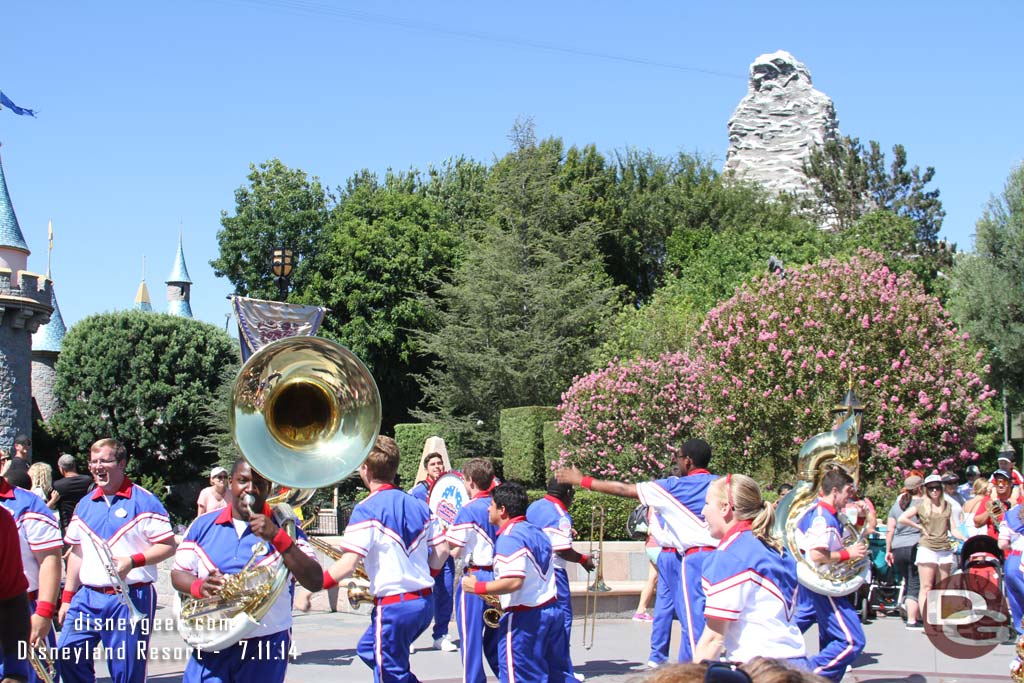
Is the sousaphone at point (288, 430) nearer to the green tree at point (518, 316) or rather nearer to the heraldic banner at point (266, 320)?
the heraldic banner at point (266, 320)

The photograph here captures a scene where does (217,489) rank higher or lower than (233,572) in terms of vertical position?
higher

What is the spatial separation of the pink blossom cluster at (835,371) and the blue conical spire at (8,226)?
30.6 m

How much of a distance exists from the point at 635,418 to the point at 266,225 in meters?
25.1

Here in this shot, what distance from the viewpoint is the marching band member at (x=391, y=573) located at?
247 inches

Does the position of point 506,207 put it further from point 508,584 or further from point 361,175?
point 508,584

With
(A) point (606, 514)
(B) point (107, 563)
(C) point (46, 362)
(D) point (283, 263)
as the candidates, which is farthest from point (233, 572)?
(C) point (46, 362)

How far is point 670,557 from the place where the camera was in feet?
29.0

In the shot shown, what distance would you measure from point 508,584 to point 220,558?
6.01 ft

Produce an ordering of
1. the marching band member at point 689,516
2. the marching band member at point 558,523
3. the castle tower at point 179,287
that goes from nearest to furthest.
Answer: the marching band member at point 689,516, the marching band member at point 558,523, the castle tower at point 179,287

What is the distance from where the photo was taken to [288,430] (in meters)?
5.10

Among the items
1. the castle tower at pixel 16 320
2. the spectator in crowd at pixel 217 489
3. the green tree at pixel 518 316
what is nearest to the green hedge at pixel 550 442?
the green tree at pixel 518 316

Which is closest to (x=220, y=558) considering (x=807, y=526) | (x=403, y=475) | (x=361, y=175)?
(x=807, y=526)

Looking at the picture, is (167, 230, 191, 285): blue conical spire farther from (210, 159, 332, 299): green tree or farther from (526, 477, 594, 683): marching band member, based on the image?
(526, 477, 594, 683): marching band member

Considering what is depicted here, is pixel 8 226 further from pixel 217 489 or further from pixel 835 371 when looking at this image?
pixel 217 489
